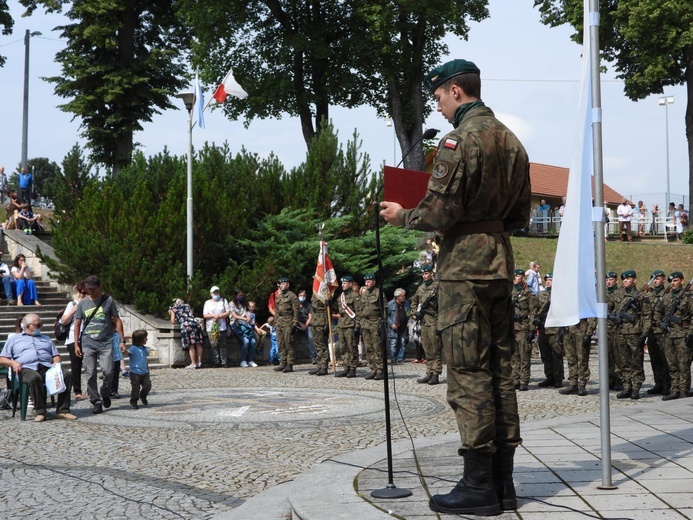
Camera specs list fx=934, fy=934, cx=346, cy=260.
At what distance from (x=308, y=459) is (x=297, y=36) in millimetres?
28334

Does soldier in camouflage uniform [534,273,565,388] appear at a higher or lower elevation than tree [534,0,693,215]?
lower

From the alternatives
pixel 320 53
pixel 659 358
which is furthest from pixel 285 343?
pixel 320 53

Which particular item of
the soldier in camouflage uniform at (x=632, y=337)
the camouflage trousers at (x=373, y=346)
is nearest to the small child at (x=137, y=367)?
the camouflage trousers at (x=373, y=346)

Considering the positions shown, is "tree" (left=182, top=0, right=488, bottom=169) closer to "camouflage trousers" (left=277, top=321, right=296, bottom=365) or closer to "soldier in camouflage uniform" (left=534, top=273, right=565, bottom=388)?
"camouflage trousers" (left=277, top=321, right=296, bottom=365)

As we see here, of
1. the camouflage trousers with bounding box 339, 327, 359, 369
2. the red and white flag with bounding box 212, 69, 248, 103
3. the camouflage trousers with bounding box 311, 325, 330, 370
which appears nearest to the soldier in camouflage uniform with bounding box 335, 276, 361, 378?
the camouflage trousers with bounding box 339, 327, 359, 369

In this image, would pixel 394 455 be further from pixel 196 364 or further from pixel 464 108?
pixel 196 364

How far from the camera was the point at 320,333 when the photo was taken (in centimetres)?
1956

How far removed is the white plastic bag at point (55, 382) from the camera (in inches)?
457

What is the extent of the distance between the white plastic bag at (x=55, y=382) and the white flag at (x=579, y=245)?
24.5 feet

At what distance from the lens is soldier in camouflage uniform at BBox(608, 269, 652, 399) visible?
A: 13617 millimetres

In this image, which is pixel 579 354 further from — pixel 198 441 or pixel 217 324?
pixel 217 324

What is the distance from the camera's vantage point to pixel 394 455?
24.6 feet

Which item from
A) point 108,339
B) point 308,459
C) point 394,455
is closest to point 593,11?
point 394,455

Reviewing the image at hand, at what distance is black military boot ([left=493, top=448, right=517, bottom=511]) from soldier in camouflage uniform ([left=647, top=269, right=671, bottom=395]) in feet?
29.1
